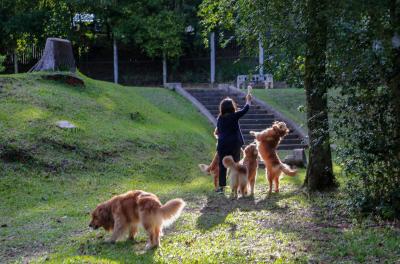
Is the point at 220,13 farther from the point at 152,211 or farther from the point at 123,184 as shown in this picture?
the point at 152,211

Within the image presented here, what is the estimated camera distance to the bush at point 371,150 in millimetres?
8344

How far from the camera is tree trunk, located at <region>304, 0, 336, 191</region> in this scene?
30.2 ft

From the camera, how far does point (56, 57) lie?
21.0m

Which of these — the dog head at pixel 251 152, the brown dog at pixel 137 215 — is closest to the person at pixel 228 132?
the dog head at pixel 251 152

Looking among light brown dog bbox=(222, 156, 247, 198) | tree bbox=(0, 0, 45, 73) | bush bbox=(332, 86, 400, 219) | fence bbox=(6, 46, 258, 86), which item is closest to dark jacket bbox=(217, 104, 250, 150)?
light brown dog bbox=(222, 156, 247, 198)

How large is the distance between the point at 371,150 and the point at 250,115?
14.3m

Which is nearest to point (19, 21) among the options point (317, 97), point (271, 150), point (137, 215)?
point (271, 150)

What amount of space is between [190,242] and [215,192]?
14.6 feet

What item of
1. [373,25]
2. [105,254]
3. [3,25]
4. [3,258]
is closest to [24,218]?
[3,258]

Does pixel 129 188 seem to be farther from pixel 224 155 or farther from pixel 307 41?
pixel 307 41

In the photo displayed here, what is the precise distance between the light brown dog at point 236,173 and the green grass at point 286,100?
453 inches

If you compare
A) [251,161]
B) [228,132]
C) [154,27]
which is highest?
[154,27]

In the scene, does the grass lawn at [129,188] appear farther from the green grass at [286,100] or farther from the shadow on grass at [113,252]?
the green grass at [286,100]

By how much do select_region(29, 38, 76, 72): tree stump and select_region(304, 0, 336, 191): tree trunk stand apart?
1254 cm
